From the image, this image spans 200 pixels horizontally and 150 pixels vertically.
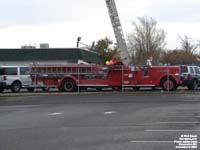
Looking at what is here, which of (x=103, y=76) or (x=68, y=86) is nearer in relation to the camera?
(x=103, y=76)

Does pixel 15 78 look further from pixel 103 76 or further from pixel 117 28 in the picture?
pixel 117 28

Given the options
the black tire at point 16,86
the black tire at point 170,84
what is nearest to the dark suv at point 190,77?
the black tire at point 170,84

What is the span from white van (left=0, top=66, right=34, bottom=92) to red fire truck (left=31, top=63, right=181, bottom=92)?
96cm

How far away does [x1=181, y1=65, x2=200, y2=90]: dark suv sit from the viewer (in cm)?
3584

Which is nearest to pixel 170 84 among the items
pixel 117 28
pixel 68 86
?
pixel 117 28

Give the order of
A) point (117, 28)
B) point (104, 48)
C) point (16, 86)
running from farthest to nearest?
point (104, 48) → point (117, 28) → point (16, 86)

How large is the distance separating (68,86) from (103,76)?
2436mm

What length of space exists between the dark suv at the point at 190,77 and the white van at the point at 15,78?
10.3m

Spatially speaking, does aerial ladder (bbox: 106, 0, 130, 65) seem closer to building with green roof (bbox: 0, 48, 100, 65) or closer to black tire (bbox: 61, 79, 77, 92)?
black tire (bbox: 61, 79, 77, 92)

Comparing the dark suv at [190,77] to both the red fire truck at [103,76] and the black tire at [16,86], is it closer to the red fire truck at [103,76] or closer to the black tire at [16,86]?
the red fire truck at [103,76]

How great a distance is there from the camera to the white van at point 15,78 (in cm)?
3688

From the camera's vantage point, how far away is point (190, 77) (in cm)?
3597

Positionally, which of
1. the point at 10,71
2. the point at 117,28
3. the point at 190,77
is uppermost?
the point at 117,28

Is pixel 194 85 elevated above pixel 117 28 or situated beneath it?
situated beneath
